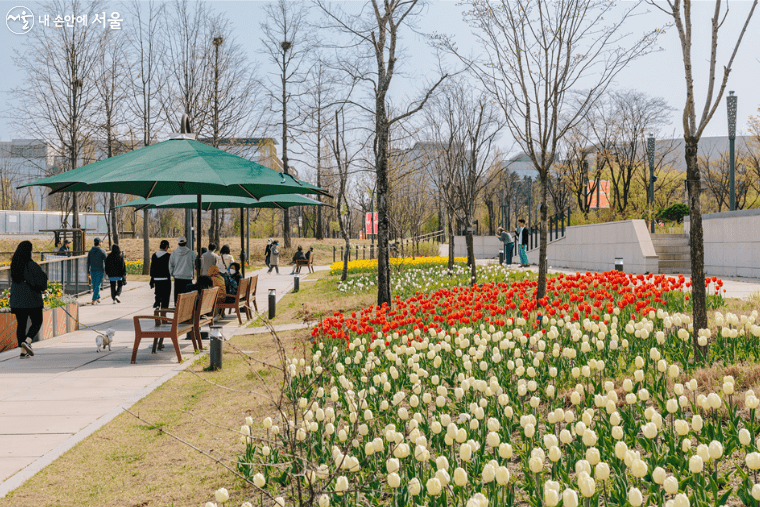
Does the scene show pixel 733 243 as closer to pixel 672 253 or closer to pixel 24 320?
pixel 672 253

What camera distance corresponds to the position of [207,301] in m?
9.34

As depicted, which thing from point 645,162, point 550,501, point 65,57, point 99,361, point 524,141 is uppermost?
point 65,57

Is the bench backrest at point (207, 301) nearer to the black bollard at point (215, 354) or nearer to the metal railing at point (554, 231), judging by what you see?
the black bollard at point (215, 354)

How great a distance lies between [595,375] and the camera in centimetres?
491

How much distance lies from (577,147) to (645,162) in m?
4.32

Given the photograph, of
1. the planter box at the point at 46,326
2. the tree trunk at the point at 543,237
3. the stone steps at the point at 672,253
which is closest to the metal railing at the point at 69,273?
the planter box at the point at 46,326

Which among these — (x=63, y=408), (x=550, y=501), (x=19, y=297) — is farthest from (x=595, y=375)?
(x=19, y=297)

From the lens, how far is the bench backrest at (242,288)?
1176 cm

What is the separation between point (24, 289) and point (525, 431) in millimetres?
8198

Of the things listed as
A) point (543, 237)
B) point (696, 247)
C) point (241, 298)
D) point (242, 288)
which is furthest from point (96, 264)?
point (696, 247)

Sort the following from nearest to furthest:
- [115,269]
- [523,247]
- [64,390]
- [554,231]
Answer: [64,390] < [115,269] < [523,247] < [554,231]

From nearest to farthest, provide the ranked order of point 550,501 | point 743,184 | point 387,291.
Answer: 1. point 550,501
2. point 387,291
3. point 743,184

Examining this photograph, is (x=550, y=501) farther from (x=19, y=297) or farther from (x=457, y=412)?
(x=19, y=297)

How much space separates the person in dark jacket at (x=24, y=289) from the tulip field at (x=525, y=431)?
15.2 feet
